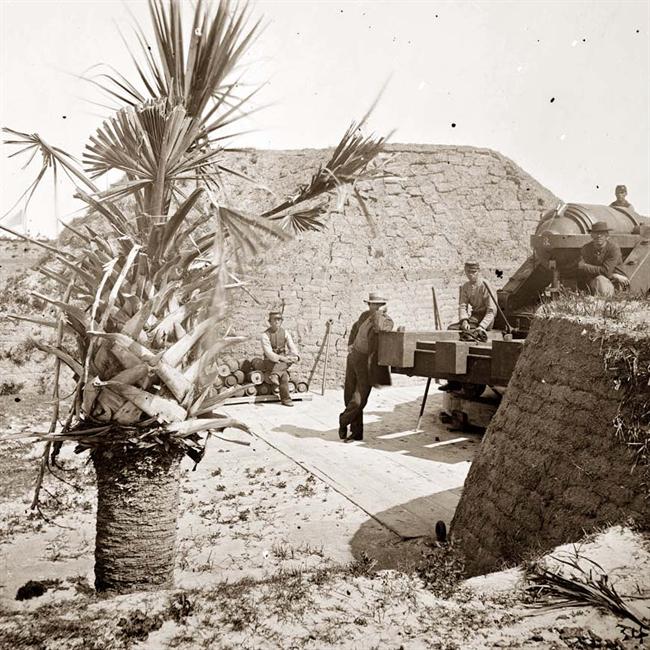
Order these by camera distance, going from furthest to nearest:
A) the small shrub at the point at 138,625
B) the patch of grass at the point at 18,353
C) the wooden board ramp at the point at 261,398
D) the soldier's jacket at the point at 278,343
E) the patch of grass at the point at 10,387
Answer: the patch of grass at the point at 18,353, the patch of grass at the point at 10,387, the soldier's jacket at the point at 278,343, the wooden board ramp at the point at 261,398, the small shrub at the point at 138,625

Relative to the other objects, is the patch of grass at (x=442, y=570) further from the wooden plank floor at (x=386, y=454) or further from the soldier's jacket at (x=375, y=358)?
the soldier's jacket at (x=375, y=358)

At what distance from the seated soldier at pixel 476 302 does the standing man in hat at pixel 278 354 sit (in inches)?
162

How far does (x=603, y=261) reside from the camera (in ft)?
25.5

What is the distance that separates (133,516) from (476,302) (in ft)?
21.3

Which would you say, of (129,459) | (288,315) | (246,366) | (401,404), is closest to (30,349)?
(246,366)

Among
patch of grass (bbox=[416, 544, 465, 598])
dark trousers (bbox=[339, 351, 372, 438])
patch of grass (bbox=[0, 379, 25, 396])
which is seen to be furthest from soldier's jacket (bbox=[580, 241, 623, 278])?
patch of grass (bbox=[0, 379, 25, 396])

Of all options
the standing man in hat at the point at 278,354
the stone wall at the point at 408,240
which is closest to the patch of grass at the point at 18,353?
the stone wall at the point at 408,240

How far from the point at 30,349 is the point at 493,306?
9.86 meters

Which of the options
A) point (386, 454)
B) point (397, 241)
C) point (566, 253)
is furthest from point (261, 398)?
point (397, 241)

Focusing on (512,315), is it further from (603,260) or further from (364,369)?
(364,369)

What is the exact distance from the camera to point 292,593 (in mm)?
3232

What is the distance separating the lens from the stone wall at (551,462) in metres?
3.71

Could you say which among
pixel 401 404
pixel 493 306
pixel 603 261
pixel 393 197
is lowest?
pixel 401 404

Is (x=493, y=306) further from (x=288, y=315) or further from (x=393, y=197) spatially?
(x=393, y=197)
